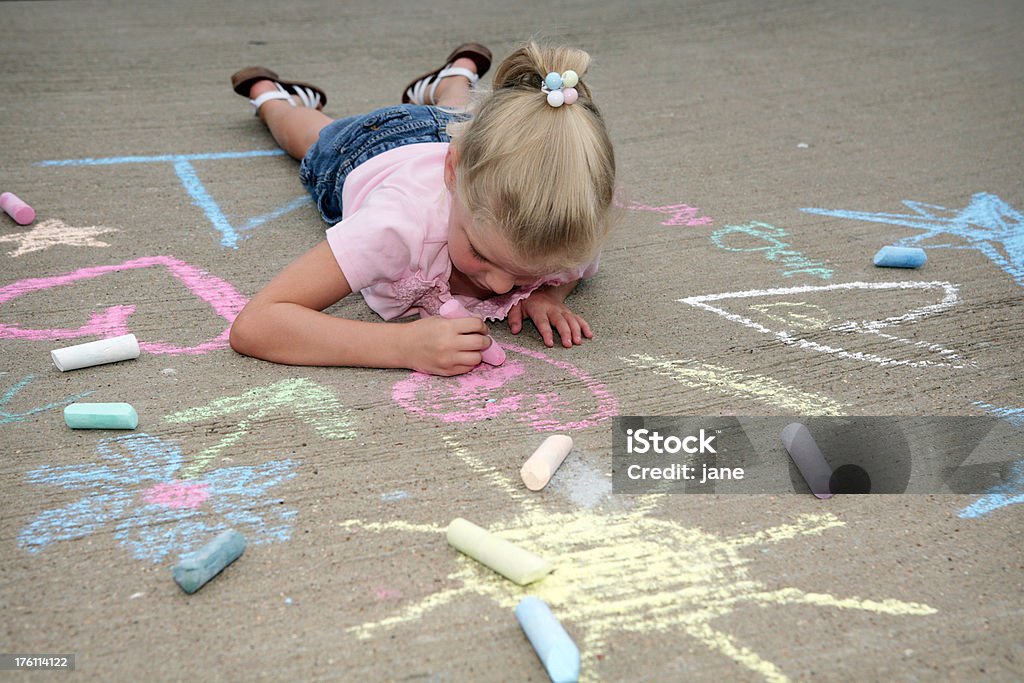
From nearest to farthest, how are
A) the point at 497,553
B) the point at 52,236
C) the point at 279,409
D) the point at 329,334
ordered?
1. the point at 497,553
2. the point at 279,409
3. the point at 329,334
4. the point at 52,236

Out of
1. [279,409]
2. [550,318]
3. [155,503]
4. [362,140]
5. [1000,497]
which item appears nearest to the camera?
[155,503]

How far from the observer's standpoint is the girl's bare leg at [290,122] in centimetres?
263

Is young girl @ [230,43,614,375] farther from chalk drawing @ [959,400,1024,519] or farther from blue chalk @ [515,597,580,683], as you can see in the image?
chalk drawing @ [959,400,1024,519]

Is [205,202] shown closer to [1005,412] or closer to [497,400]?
[497,400]

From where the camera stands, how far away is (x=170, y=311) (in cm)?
190

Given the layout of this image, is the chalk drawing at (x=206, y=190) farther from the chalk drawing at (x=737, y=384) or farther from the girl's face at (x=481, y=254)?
the chalk drawing at (x=737, y=384)

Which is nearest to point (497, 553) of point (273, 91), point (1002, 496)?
point (1002, 496)

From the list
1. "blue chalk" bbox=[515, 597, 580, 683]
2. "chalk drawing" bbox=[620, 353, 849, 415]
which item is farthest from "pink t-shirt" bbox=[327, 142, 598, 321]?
"blue chalk" bbox=[515, 597, 580, 683]

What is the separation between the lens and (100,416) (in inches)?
59.6

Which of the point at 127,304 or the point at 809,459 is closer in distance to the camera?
the point at 809,459

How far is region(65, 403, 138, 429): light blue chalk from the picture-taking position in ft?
4.96

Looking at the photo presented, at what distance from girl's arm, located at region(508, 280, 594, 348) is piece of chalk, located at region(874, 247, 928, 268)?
0.74m

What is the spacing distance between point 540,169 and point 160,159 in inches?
57.4

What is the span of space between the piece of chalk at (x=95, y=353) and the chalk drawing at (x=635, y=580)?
2.07ft
